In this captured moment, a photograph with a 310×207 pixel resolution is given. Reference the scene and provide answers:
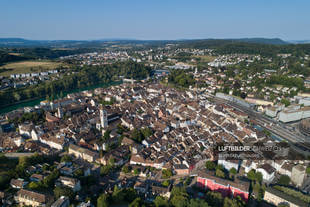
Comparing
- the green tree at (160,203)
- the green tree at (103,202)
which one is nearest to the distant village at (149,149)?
the green tree at (160,203)

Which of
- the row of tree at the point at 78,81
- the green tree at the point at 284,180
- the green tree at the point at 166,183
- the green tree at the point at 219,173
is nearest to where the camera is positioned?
the green tree at the point at 166,183

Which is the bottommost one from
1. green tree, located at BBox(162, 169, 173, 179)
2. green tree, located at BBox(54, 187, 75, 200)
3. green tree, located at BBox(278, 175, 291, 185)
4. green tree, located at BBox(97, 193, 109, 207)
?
green tree, located at BBox(278, 175, 291, 185)

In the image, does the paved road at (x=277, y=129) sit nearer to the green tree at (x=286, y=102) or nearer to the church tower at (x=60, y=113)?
the green tree at (x=286, y=102)

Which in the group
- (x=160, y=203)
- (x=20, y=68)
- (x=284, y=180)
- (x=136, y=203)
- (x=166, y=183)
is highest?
(x=20, y=68)

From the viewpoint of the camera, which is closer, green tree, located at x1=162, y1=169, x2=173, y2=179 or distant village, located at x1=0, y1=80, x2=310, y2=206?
distant village, located at x1=0, y1=80, x2=310, y2=206

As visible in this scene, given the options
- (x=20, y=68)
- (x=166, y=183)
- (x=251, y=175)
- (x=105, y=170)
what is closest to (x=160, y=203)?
(x=166, y=183)

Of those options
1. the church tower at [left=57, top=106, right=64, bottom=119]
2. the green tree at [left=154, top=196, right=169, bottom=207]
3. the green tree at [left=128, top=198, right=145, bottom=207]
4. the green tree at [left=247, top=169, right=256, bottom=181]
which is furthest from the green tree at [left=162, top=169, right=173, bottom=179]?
the church tower at [left=57, top=106, right=64, bottom=119]

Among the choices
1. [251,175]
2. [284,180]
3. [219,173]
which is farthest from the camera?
[251,175]

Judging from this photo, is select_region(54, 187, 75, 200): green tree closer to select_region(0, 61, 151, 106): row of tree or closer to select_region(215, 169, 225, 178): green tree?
select_region(215, 169, 225, 178): green tree

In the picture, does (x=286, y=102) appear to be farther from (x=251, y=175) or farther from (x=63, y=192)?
(x=63, y=192)

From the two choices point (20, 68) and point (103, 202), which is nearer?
point (103, 202)

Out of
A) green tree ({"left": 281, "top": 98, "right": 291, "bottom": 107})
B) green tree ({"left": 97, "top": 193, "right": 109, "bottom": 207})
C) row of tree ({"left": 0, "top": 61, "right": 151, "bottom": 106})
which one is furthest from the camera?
row of tree ({"left": 0, "top": 61, "right": 151, "bottom": 106})

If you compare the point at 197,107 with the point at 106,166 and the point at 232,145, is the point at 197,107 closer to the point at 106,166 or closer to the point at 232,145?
the point at 232,145
